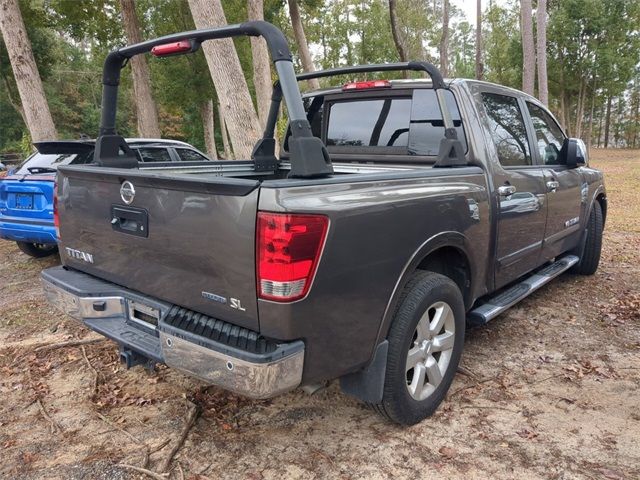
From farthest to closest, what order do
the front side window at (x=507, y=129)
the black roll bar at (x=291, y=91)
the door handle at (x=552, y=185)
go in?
the door handle at (x=552, y=185) → the front side window at (x=507, y=129) → the black roll bar at (x=291, y=91)

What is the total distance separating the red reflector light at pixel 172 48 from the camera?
107 inches

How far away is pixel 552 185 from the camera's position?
4129 mm

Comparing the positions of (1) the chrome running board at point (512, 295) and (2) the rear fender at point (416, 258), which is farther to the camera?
(1) the chrome running board at point (512, 295)

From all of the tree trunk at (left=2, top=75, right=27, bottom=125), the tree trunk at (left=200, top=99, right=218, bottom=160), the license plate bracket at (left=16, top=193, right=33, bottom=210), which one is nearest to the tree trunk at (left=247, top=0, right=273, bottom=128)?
the license plate bracket at (left=16, top=193, right=33, bottom=210)

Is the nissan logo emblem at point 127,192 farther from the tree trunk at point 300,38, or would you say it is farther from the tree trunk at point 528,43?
the tree trunk at point 300,38

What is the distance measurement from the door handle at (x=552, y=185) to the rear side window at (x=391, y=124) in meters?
1.20

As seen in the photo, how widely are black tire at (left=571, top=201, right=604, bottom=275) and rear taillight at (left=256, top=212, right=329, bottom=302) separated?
442 cm

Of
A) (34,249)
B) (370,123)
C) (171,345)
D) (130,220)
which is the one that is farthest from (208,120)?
(171,345)

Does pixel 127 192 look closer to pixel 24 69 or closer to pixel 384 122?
pixel 384 122

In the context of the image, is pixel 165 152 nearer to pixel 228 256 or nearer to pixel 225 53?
pixel 225 53

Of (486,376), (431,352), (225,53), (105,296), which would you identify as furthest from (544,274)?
(225,53)

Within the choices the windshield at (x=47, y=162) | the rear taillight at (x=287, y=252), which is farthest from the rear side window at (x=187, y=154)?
the rear taillight at (x=287, y=252)

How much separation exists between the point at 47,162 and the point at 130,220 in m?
4.40

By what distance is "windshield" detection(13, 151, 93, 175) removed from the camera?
5945 mm
